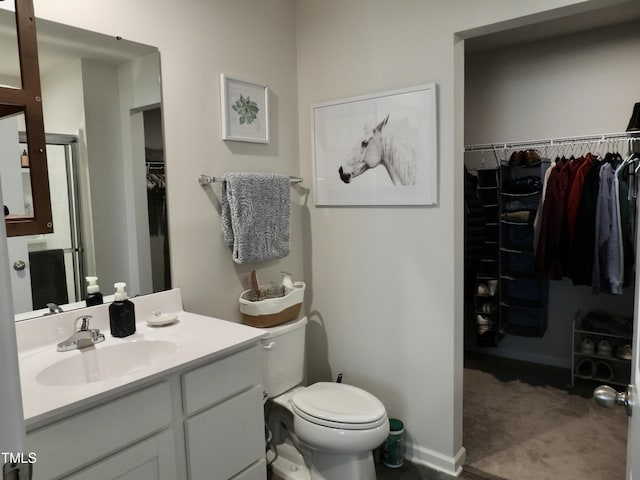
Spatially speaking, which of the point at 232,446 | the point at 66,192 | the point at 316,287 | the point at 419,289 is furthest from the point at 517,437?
the point at 66,192

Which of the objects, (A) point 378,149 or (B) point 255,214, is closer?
(B) point 255,214

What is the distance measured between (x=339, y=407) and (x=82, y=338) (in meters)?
1.06

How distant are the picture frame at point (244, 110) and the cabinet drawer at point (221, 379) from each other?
3.50ft

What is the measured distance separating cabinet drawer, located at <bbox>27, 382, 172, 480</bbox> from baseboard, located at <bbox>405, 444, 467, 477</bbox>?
4.63 ft

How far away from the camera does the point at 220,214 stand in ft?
7.03

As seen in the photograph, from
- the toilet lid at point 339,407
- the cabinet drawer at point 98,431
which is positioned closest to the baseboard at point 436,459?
the toilet lid at point 339,407

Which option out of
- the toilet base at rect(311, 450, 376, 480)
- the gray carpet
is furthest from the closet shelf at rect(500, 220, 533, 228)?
the toilet base at rect(311, 450, 376, 480)

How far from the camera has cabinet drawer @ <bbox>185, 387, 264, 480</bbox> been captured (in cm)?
146

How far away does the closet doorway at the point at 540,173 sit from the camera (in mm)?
2641

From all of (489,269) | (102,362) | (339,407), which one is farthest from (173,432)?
(489,269)

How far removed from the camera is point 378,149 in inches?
89.2

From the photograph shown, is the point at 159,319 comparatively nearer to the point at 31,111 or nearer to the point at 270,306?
the point at 270,306

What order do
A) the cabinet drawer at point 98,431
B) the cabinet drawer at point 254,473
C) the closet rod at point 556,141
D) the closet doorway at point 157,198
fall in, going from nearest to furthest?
the cabinet drawer at point 98,431 → the cabinet drawer at point 254,473 → the closet doorway at point 157,198 → the closet rod at point 556,141

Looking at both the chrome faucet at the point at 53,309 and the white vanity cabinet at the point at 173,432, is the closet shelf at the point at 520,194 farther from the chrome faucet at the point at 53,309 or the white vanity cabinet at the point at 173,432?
the chrome faucet at the point at 53,309
